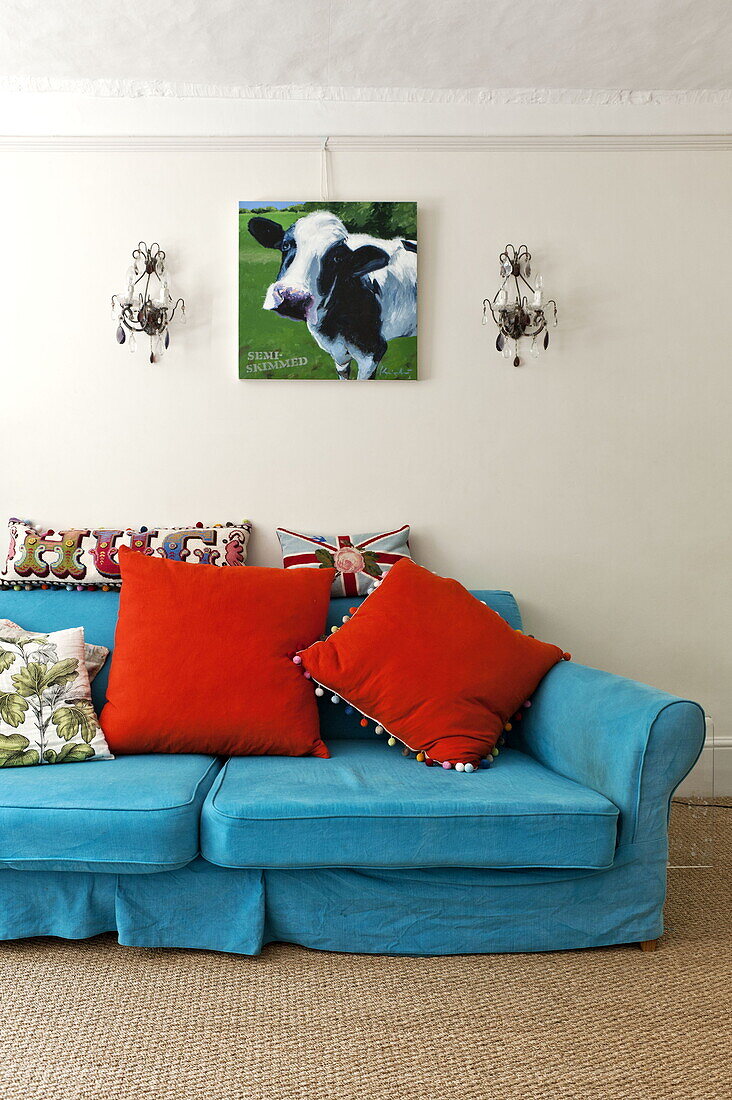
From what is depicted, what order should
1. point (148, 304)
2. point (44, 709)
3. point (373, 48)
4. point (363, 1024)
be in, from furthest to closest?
Answer: point (148, 304), point (373, 48), point (44, 709), point (363, 1024)

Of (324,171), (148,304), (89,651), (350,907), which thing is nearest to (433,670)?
(350,907)

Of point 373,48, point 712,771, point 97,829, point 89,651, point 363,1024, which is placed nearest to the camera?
point 363,1024

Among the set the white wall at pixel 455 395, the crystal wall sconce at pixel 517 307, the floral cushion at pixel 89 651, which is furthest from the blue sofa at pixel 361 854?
the crystal wall sconce at pixel 517 307

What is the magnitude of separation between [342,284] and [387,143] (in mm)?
540

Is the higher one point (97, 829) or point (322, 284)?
point (322, 284)

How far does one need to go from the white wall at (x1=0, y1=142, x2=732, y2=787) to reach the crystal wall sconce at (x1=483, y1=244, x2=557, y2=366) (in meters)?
0.05

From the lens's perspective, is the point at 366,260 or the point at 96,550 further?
the point at 366,260

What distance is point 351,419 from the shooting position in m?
2.98

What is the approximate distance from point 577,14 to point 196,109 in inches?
51.8

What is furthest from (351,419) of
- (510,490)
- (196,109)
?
(196,109)

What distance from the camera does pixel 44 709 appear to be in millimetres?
2156
